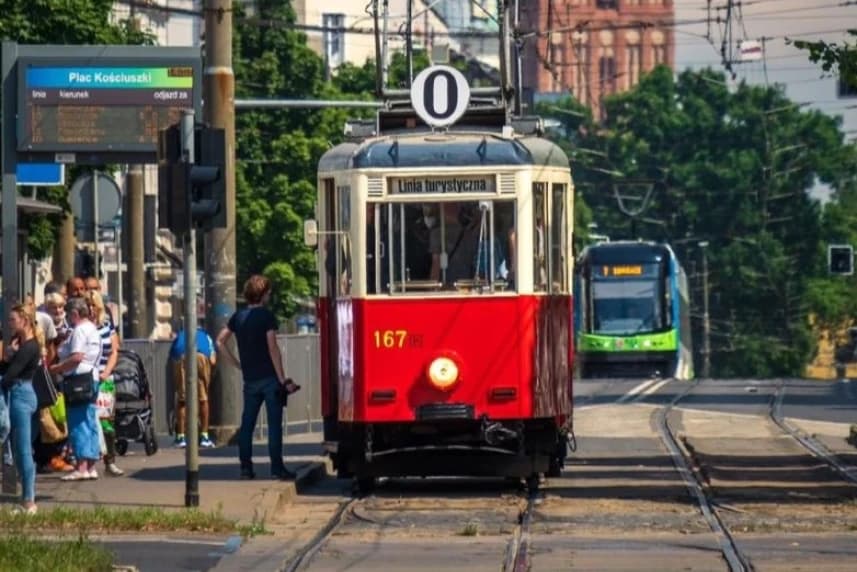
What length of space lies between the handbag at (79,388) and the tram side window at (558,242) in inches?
152

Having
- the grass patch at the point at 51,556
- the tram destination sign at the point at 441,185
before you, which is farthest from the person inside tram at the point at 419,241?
the grass patch at the point at 51,556

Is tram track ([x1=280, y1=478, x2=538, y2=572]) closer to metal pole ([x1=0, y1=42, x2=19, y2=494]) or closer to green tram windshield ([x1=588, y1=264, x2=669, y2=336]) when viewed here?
metal pole ([x1=0, y1=42, x2=19, y2=494])

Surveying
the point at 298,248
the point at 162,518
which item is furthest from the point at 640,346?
the point at 162,518

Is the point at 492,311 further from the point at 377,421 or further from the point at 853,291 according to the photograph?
the point at 853,291

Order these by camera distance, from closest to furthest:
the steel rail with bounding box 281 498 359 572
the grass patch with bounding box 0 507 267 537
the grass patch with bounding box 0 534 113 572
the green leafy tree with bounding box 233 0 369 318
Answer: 1. the grass patch with bounding box 0 534 113 572
2. the steel rail with bounding box 281 498 359 572
3. the grass patch with bounding box 0 507 267 537
4. the green leafy tree with bounding box 233 0 369 318

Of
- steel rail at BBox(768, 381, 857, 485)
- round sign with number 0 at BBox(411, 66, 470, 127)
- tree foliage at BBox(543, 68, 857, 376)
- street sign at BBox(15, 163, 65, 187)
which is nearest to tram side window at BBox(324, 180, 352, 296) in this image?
round sign with number 0 at BBox(411, 66, 470, 127)

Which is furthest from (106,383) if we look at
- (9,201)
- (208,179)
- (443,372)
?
(208,179)

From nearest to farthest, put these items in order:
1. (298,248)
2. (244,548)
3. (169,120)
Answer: (244,548) < (169,120) < (298,248)

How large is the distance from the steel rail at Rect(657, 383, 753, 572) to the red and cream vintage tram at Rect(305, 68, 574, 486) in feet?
5.27

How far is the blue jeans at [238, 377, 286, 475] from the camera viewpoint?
20.1 m

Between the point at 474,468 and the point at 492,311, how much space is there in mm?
1656

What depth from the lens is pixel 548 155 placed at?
19641 mm

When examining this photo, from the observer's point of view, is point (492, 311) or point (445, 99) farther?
point (445, 99)

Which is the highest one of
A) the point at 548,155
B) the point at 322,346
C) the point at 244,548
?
the point at 548,155
